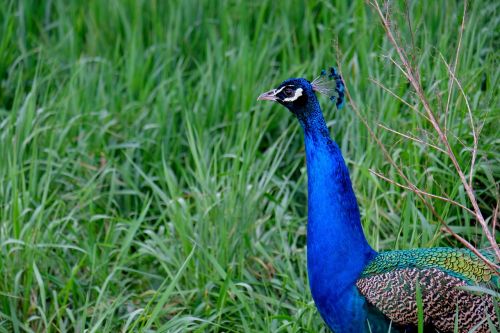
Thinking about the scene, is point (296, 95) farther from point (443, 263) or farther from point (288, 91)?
point (443, 263)

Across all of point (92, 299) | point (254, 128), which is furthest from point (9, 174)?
point (254, 128)

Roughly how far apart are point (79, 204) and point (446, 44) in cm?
171

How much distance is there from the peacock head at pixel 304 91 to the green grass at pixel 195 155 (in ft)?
0.71

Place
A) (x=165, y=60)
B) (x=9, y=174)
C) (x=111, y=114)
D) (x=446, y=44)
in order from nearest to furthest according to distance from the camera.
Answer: (x=9, y=174)
(x=446, y=44)
(x=111, y=114)
(x=165, y=60)

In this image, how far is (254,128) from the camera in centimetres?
416

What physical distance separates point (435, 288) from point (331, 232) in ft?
1.21

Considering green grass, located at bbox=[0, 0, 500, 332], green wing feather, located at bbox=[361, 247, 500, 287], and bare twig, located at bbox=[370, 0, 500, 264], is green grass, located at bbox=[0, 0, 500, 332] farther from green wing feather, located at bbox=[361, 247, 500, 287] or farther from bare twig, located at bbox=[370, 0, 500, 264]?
green wing feather, located at bbox=[361, 247, 500, 287]

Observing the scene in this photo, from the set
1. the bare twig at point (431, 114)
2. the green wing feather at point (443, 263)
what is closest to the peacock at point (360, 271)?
the green wing feather at point (443, 263)

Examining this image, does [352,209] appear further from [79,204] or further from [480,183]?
[79,204]

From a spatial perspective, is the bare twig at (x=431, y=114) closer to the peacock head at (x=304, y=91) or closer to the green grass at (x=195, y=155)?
the green grass at (x=195, y=155)

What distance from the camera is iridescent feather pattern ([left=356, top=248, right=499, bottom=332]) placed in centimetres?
285

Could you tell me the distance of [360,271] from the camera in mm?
3012

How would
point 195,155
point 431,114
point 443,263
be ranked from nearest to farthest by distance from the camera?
point 431,114 → point 443,263 → point 195,155

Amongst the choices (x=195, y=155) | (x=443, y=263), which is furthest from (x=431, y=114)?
(x=195, y=155)
